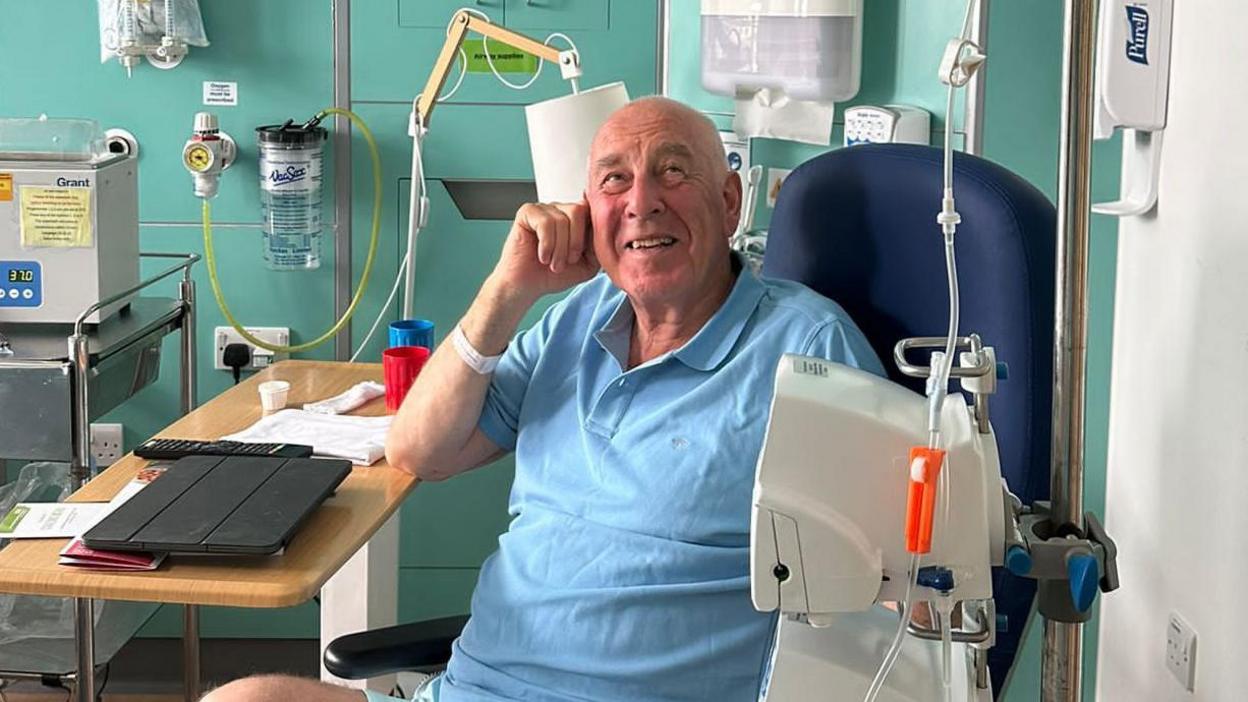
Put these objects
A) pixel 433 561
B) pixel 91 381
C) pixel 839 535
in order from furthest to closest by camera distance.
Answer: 1. pixel 433 561
2. pixel 91 381
3. pixel 839 535

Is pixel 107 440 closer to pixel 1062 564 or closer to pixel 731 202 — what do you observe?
pixel 731 202

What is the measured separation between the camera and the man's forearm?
7.34ft

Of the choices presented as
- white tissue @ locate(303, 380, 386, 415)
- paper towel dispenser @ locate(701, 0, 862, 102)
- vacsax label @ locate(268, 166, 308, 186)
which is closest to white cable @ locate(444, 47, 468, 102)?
vacsax label @ locate(268, 166, 308, 186)

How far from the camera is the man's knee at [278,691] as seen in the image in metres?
1.94

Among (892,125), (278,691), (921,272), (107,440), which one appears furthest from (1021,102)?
(107,440)

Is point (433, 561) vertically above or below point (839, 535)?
below

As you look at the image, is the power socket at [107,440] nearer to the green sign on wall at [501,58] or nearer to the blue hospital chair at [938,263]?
the green sign on wall at [501,58]

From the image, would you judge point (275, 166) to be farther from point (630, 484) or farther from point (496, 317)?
point (630, 484)

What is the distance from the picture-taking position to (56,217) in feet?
9.14

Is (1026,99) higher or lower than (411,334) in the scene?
higher

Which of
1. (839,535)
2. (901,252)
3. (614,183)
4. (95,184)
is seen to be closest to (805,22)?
(614,183)

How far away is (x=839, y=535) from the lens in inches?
51.5

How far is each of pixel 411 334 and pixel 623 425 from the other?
2.49 ft

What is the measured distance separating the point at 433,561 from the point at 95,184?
1.25 meters
